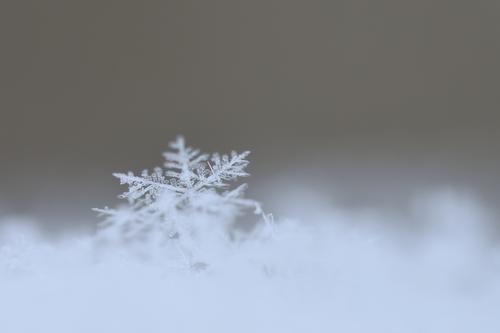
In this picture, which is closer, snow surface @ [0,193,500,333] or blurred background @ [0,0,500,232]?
snow surface @ [0,193,500,333]

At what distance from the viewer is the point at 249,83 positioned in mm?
1311

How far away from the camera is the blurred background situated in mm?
1230

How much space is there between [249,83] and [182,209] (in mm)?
505

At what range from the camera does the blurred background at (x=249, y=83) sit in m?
1.23

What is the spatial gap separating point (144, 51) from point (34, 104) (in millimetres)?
259

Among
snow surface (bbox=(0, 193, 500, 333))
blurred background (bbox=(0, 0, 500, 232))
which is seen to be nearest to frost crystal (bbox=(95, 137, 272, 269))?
snow surface (bbox=(0, 193, 500, 333))

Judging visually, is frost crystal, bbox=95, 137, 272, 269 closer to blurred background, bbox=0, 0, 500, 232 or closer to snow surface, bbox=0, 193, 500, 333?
snow surface, bbox=0, 193, 500, 333

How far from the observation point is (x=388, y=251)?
0.95 metres

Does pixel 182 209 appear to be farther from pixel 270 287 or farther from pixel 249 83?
pixel 249 83

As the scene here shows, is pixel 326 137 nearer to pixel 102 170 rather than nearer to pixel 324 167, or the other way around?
pixel 324 167

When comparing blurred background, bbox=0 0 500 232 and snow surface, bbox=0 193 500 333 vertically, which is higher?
blurred background, bbox=0 0 500 232

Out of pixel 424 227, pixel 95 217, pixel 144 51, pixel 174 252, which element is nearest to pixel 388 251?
pixel 424 227

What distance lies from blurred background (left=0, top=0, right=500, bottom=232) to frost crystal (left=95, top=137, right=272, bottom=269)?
309 mm

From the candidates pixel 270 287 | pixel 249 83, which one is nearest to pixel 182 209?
pixel 270 287
